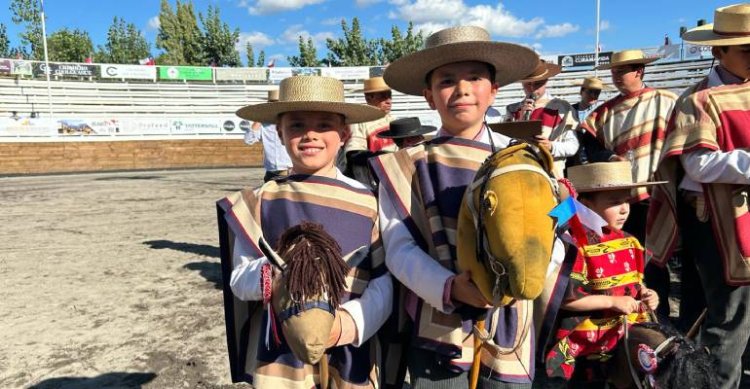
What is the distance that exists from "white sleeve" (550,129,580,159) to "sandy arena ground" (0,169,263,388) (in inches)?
107

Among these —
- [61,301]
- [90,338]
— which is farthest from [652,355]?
[61,301]

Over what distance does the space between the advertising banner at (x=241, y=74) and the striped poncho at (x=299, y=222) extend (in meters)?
32.5

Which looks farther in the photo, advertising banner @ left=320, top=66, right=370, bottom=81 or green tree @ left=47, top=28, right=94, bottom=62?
green tree @ left=47, top=28, right=94, bottom=62

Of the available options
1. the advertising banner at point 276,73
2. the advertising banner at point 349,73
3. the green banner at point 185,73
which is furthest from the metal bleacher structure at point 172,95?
the advertising banner at point 349,73

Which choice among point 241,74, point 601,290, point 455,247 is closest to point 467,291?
point 455,247

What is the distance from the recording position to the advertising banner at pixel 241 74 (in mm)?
32375

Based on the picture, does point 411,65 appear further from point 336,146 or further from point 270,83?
point 270,83

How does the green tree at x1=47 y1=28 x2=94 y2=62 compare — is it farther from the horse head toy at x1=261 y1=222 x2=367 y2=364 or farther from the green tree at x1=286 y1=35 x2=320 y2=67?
the horse head toy at x1=261 y1=222 x2=367 y2=364

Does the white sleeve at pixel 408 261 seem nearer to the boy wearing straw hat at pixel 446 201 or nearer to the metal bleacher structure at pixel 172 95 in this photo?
the boy wearing straw hat at pixel 446 201

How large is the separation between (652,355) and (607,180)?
0.72m

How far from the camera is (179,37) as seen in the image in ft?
168

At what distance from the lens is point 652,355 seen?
1.93m

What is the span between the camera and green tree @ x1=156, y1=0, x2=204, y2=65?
49469 millimetres

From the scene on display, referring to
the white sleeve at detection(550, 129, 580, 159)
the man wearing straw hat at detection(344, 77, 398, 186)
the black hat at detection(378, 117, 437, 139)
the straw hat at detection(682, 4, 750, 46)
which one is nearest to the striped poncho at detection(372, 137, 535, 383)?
the man wearing straw hat at detection(344, 77, 398, 186)
